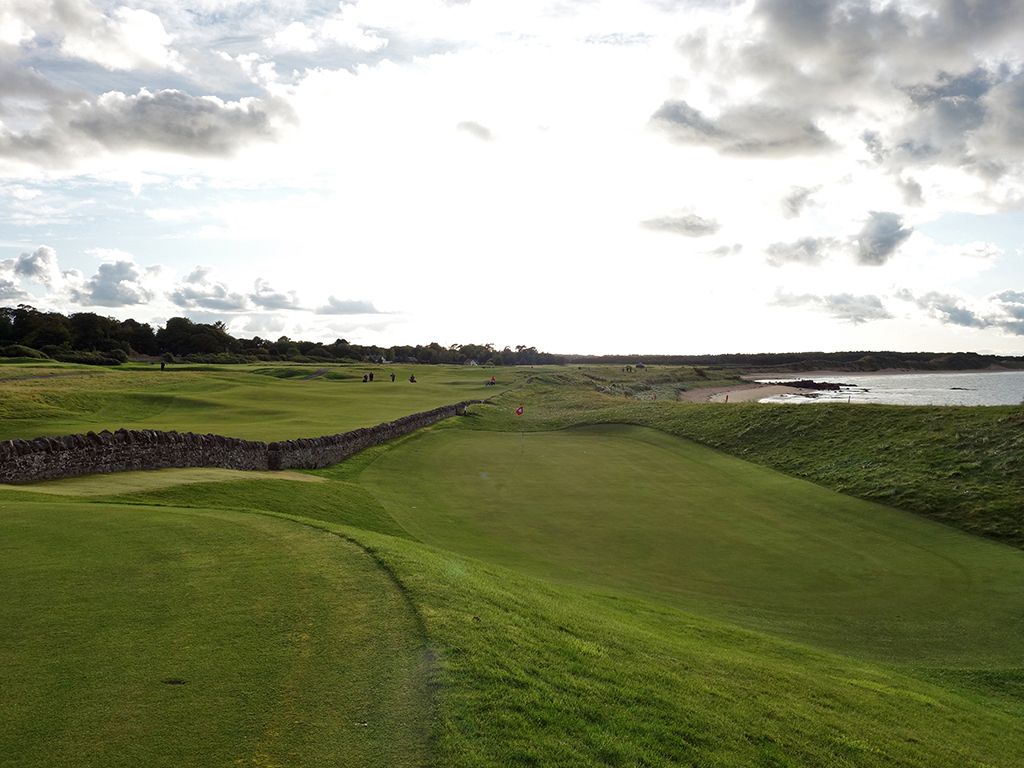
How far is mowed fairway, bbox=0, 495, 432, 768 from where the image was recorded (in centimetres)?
550

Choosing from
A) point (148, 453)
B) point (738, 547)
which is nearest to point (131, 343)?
point (148, 453)

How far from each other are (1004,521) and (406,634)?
2300 centimetres

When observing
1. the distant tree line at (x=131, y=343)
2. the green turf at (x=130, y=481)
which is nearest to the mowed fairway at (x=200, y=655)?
the green turf at (x=130, y=481)

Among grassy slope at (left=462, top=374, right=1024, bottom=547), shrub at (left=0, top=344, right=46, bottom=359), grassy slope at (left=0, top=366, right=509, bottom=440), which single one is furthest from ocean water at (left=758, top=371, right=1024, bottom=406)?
shrub at (left=0, top=344, right=46, bottom=359)

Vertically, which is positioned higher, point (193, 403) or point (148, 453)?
point (148, 453)

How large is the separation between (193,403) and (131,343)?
263 ft

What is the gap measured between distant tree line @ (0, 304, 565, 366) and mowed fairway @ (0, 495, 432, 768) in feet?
250

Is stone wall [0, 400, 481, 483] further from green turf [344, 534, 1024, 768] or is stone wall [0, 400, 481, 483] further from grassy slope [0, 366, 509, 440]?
green turf [344, 534, 1024, 768]

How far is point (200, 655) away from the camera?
23.1 ft

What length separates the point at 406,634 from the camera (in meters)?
7.91

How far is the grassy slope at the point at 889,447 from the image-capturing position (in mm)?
24547

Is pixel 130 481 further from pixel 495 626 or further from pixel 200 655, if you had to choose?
pixel 495 626

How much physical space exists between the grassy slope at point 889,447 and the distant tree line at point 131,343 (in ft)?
216

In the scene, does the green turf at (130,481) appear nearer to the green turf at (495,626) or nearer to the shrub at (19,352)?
the green turf at (495,626)
